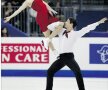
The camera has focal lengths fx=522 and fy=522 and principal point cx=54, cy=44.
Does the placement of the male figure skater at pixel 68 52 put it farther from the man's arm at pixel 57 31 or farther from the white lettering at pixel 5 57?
the white lettering at pixel 5 57

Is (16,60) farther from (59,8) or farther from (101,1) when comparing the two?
(101,1)

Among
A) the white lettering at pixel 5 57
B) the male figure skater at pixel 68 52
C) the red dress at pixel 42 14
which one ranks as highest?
the red dress at pixel 42 14

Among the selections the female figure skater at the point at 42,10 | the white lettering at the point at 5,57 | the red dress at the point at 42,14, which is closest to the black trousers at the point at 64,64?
the female figure skater at the point at 42,10

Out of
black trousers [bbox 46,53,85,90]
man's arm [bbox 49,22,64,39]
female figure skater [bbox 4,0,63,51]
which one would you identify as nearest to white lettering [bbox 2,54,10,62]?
female figure skater [bbox 4,0,63,51]

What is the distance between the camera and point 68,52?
23.9 feet

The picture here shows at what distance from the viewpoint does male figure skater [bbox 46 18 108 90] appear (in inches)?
283

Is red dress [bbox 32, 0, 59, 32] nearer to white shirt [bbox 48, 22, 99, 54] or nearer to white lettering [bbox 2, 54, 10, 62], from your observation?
white shirt [bbox 48, 22, 99, 54]

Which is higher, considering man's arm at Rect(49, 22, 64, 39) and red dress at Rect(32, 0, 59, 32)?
red dress at Rect(32, 0, 59, 32)

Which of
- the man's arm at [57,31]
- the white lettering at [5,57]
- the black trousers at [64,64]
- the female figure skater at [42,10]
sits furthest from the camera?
the white lettering at [5,57]

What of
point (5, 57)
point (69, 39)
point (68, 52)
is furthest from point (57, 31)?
point (5, 57)

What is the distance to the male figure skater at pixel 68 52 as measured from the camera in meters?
7.19

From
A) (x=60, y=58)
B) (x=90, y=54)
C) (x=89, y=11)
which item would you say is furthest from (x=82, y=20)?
(x=60, y=58)

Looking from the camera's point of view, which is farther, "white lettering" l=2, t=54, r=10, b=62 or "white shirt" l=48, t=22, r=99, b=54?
"white lettering" l=2, t=54, r=10, b=62

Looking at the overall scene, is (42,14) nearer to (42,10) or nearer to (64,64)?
(42,10)
